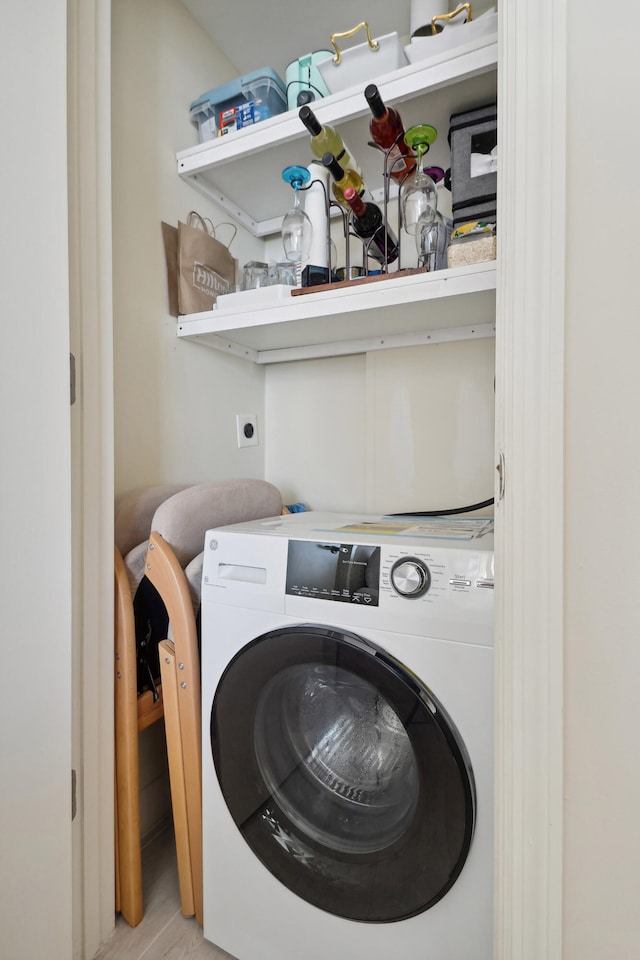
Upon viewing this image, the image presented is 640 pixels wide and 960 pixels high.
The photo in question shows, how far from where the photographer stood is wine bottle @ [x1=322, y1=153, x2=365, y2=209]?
1.07m

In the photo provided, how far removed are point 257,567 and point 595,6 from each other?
2.88 ft

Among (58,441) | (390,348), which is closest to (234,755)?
(58,441)

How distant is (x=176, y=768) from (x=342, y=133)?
1706 millimetres

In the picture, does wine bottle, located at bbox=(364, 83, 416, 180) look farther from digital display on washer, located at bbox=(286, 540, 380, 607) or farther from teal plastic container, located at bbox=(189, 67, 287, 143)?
digital display on washer, located at bbox=(286, 540, 380, 607)

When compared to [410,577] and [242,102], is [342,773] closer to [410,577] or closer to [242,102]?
[410,577]

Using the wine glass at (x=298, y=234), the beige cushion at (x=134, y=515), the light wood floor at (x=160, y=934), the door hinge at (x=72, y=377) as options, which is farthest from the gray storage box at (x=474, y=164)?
the light wood floor at (x=160, y=934)

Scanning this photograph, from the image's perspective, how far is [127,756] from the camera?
3.30ft

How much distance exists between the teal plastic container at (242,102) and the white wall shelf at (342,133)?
0.11m

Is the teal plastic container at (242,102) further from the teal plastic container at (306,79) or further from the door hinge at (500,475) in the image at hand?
the door hinge at (500,475)

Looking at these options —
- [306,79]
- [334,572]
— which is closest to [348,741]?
[334,572]

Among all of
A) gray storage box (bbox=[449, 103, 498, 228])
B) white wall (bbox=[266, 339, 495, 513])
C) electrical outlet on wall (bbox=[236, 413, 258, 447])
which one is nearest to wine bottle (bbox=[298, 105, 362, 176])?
gray storage box (bbox=[449, 103, 498, 228])

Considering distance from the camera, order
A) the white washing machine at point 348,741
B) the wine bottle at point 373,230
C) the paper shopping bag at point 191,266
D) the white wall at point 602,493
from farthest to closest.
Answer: the paper shopping bag at point 191,266 → the wine bottle at point 373,230 → the white washing machine at point 348,741 → the white wall at point 602,493

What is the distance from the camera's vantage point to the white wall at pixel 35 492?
2.51ft

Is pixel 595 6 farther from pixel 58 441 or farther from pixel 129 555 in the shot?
pixel 129 555
